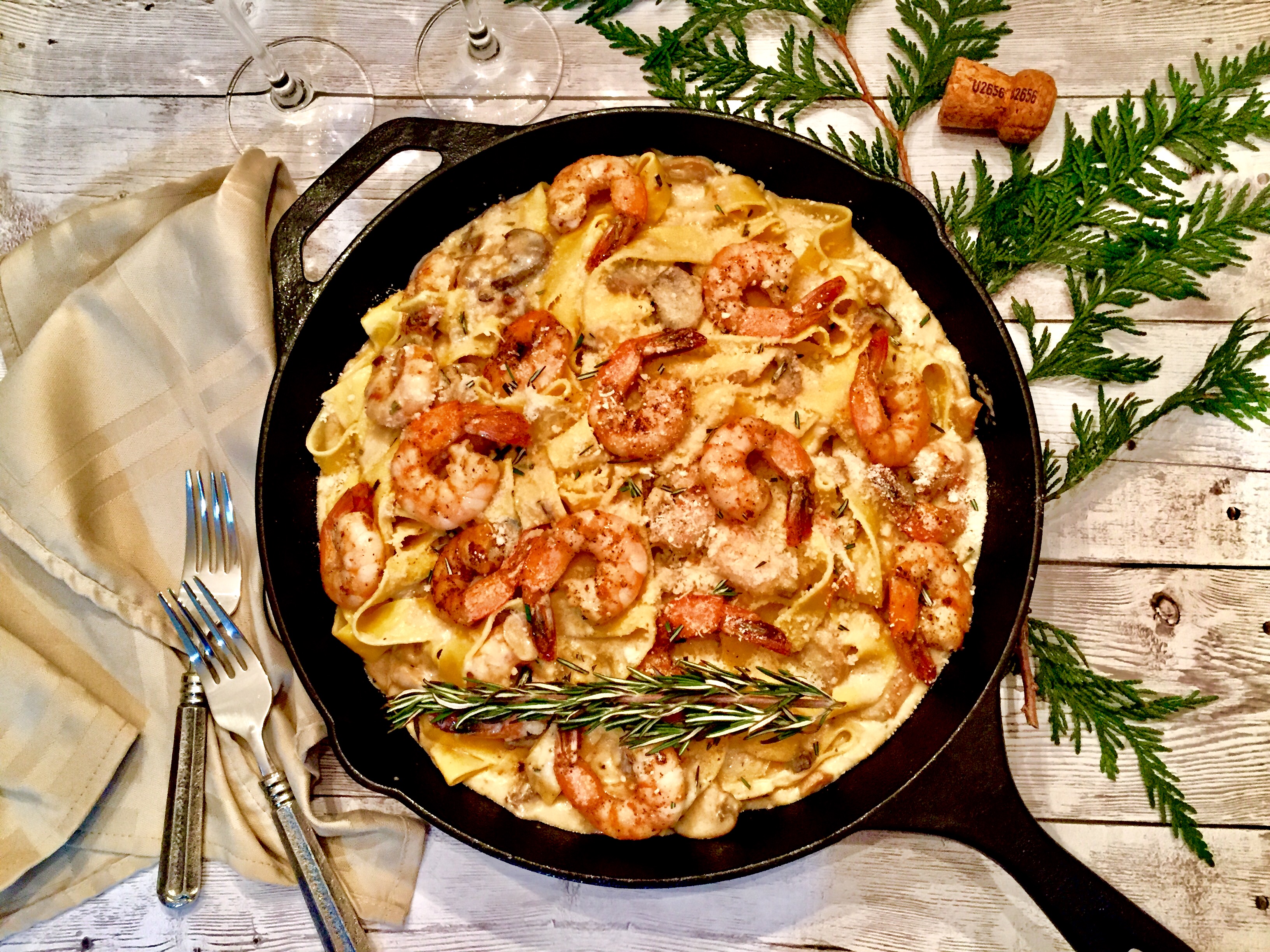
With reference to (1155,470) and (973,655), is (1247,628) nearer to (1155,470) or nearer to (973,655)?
(1155,470)

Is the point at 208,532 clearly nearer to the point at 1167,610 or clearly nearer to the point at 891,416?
the point at 891,416

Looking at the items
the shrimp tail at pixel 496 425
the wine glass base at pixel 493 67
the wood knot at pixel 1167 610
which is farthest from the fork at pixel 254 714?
the wood knot at pixel 1167 610

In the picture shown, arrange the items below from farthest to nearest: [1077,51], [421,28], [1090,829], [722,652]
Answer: [421,28] < [1077,51] < [1090,829] < [722,652]

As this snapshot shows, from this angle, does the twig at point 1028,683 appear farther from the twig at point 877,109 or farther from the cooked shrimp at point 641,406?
the twig at point 877,109

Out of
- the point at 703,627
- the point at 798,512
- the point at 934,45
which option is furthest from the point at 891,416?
the point at 934,45

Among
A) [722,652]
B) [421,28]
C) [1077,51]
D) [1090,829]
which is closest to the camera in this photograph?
[722,652]

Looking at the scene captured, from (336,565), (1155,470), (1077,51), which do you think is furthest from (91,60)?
(1155,470)
